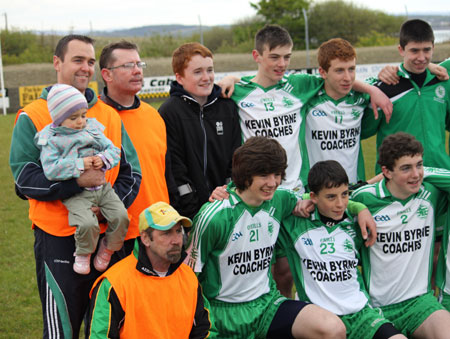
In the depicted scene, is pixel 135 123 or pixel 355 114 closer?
pixel 135 123

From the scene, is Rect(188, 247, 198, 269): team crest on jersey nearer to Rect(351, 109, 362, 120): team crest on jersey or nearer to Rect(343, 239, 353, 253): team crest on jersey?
Rect(343, 239, 353, 253): team crest on jersey

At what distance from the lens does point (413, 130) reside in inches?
201

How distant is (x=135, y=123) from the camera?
4.17 meters

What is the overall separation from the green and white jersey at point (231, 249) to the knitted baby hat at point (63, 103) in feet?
3.88

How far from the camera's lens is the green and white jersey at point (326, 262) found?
4.10 m

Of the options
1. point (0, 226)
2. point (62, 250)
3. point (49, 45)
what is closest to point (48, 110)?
point (62, 250)

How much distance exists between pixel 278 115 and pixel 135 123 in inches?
51.5

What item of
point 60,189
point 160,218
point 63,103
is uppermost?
point 63,103

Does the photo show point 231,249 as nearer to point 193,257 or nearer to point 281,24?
point 193,257

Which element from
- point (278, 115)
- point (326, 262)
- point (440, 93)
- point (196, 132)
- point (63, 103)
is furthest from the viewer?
point (440, 93)

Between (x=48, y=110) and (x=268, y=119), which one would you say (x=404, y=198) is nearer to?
(x=268, y=119)

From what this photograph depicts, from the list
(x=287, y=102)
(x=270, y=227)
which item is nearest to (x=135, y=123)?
(x=270, y=227)

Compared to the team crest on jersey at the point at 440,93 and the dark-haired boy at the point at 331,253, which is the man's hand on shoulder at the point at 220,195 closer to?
the dark-haired boy at the point at 331,253

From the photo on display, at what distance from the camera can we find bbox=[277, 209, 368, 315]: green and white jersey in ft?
13.4
